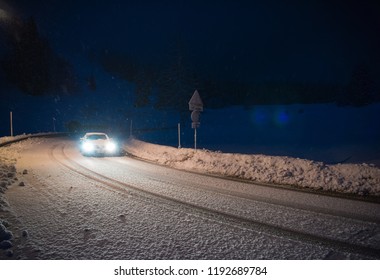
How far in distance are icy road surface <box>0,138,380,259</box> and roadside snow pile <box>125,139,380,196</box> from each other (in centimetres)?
98

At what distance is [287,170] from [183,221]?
5.36 meters

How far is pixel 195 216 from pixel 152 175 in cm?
520

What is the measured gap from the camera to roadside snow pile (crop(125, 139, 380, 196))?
8805mm

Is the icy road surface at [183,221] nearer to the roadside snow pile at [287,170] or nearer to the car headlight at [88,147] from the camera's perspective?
the roadside snow pile at [287,170]

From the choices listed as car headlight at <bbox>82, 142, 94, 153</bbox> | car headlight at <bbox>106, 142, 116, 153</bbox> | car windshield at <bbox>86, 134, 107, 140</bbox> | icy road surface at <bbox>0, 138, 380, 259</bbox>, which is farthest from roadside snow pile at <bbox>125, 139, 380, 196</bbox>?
car windshield at <bbox>86, 134, 107, 140</bbox>

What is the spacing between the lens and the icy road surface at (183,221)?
488 centimetres

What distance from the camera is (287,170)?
408 inches

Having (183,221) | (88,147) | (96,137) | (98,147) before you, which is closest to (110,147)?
(98,147)

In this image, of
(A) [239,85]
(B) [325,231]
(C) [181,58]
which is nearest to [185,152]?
(B) [325,231]

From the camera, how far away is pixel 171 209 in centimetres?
708

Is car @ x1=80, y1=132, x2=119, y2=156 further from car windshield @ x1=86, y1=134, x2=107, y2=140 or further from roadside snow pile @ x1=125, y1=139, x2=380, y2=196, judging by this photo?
roadside snow pile @ x1=125, y1=139, x2=380, y2=196

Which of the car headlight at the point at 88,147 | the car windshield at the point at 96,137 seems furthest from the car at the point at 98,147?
the car windshield at the point at 96,137

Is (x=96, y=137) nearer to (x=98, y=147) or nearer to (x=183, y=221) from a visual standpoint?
(x=98, y=147)
